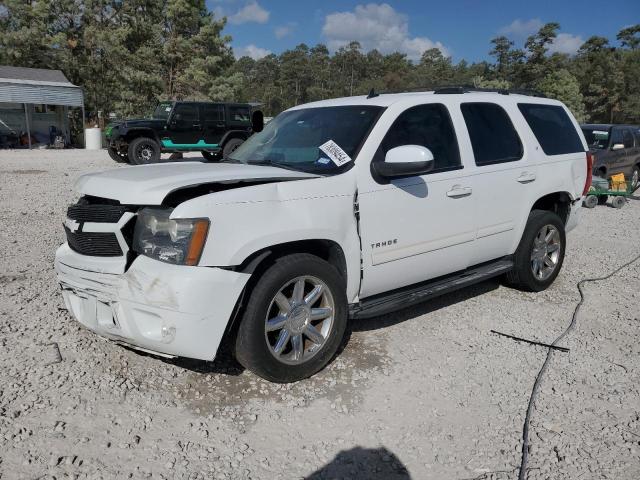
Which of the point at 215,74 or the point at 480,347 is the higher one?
the point at 215,74

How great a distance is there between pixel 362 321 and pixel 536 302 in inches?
70.2

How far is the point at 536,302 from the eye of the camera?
16.4 ft

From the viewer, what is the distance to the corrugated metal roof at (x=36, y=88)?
2397 centimetres

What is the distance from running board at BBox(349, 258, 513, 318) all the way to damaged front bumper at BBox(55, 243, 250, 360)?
102cm

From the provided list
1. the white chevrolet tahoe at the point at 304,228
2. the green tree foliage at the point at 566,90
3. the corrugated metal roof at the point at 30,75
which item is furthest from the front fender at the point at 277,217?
the green tree foliage at the point at 566,90

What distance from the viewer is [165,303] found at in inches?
112

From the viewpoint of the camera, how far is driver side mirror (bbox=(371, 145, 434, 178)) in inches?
135

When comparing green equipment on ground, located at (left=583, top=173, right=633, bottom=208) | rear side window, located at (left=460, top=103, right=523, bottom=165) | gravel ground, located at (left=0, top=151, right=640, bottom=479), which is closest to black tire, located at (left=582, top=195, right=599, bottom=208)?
green equipment on ground, located at (left=583, top=173, right=633, bottom=208)

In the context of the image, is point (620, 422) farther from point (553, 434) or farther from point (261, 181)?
point (261, 181)

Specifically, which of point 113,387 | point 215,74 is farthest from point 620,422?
point 215,74

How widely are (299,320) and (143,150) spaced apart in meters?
14.3

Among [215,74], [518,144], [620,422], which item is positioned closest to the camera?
[620,422]

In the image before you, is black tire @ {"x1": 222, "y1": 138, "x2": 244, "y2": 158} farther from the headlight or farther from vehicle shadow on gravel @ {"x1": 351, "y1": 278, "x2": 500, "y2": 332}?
the headlight

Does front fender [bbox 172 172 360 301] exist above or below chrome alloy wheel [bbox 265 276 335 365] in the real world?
above
